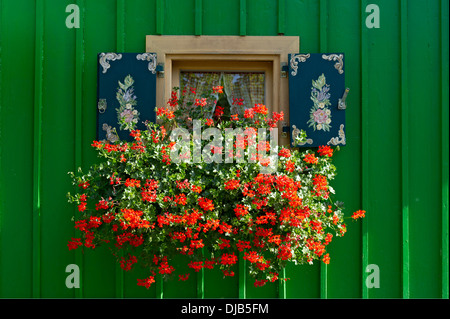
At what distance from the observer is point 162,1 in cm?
360

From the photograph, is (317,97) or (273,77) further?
(273,77)

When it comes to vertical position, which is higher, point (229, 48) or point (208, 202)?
point (229, 48)

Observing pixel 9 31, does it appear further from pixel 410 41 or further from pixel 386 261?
pixel 386 261

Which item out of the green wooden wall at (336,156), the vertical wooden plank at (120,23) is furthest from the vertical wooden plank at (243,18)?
the vertical wooden plank at (120,23)

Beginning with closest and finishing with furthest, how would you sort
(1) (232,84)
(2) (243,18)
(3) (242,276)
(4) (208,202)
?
(4) (208,202)
(3) (242,276)
(2) (243,18)
(1) (232,84)

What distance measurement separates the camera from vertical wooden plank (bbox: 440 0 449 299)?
357 centimetres

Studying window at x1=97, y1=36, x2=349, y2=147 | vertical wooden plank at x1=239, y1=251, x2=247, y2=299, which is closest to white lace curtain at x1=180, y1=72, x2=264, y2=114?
window at x1=97, y1=36, x2=349, y2=147

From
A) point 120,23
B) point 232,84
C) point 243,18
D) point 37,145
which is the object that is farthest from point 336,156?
point 37,145

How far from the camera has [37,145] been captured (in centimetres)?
355

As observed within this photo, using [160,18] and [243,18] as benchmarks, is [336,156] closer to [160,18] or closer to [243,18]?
[243,18]

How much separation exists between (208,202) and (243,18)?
5.33ft

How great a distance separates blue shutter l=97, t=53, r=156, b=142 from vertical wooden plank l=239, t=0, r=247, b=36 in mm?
737

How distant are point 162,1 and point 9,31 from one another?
4.15ft

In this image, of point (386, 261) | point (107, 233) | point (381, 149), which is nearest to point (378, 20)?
point (381, 149)
